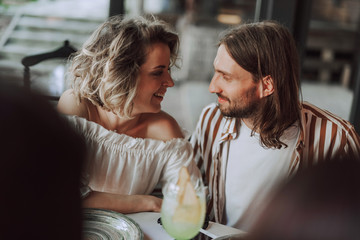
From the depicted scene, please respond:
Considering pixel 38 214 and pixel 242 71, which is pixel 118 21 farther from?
pixel 38 214

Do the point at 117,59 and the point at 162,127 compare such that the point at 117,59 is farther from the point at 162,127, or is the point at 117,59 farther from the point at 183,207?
the point at 183,207

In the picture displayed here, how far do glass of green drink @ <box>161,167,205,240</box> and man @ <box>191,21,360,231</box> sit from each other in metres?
0.68

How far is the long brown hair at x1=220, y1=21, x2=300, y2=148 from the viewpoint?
1.72 metres

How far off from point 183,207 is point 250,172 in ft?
2.55

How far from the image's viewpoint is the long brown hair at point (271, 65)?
172 centimetres

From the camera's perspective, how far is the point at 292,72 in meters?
1.77

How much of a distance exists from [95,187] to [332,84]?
7667mm

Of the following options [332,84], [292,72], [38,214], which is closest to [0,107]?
[38,214]

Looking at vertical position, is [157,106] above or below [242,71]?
below

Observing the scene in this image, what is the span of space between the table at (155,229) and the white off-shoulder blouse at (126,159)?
260 mm

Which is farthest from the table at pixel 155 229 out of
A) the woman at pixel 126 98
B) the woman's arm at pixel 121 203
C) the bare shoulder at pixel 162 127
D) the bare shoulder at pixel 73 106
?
the bare shoulder at pixel 73 106

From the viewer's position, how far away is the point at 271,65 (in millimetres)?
1725

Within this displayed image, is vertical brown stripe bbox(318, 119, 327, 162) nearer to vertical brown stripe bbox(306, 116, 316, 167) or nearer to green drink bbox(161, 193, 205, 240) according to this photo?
vertical brown stripe bbox(306, 116, 316, 167)

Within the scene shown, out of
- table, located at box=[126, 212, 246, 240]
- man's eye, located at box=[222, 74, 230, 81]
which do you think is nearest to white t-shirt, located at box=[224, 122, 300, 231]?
man's eye, located at box=[222, 74, 230, 81]
